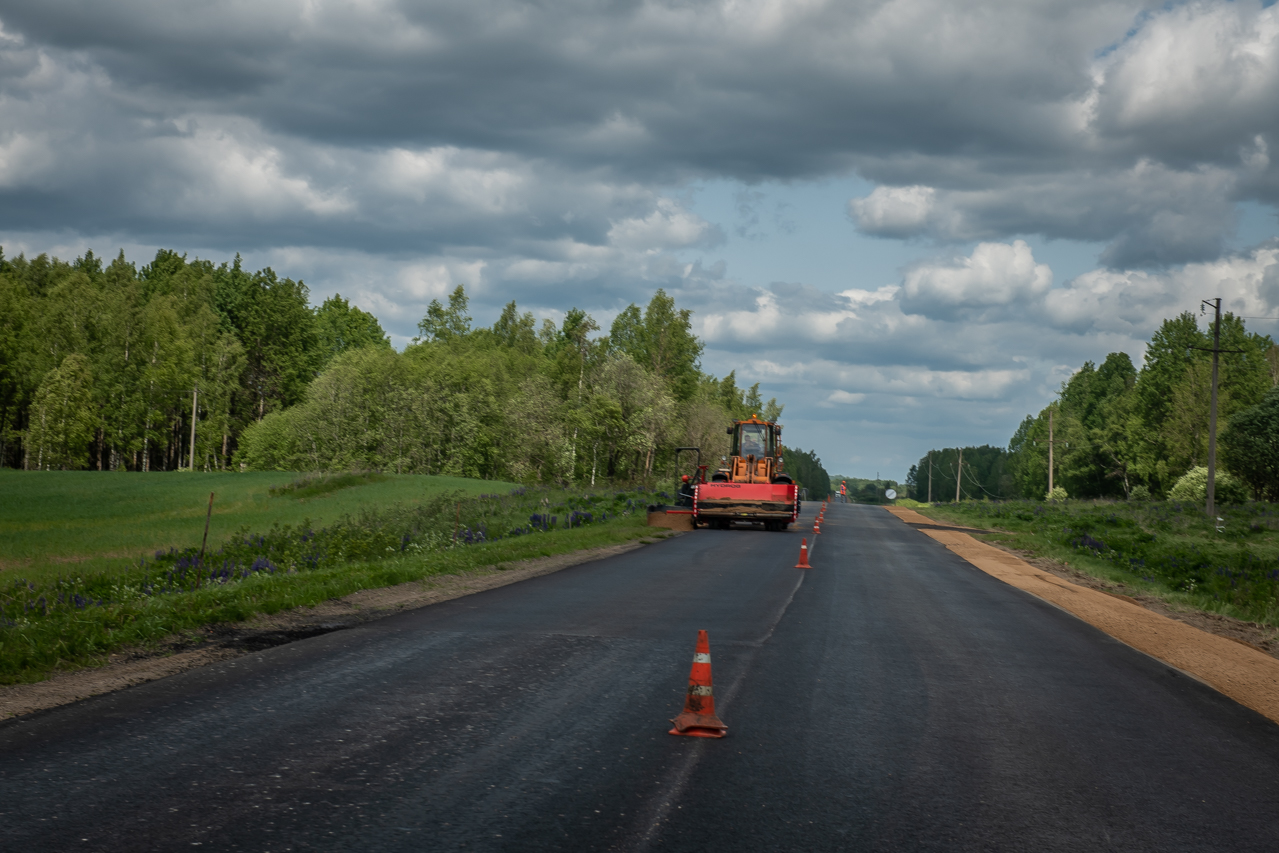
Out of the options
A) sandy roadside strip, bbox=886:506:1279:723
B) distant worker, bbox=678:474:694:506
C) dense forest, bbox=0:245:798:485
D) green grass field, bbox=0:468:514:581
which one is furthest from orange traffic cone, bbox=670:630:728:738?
dense forest, bbox=0:245:798:485

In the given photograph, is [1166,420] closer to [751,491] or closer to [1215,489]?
[1215,489]

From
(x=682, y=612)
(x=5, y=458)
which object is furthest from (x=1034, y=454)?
(x=682, y=612)

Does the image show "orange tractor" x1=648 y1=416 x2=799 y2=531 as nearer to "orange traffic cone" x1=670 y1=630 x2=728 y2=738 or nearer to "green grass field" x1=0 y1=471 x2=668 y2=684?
"green grass field" x1=0 y1=471 x2=668 y2=684

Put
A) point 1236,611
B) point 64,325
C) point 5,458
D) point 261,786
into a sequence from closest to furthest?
1. point 261,786
2. point 1236,611
3. point 64,325
4. point 5,458

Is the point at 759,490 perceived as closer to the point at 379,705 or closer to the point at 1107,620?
the point at 1107,620

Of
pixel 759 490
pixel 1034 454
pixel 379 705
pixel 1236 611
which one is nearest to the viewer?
pixel 379 705

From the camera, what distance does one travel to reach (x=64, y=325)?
7400 cm

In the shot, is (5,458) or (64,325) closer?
(64,325)

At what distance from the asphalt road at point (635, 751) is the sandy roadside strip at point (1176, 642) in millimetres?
446

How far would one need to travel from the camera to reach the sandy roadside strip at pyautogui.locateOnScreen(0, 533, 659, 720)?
7.02 meters

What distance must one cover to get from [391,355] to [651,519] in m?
56.5

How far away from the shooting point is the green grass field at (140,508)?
25.2 metres

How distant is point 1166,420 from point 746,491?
2513 inches

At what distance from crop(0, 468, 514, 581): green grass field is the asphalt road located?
1557 centimetres
